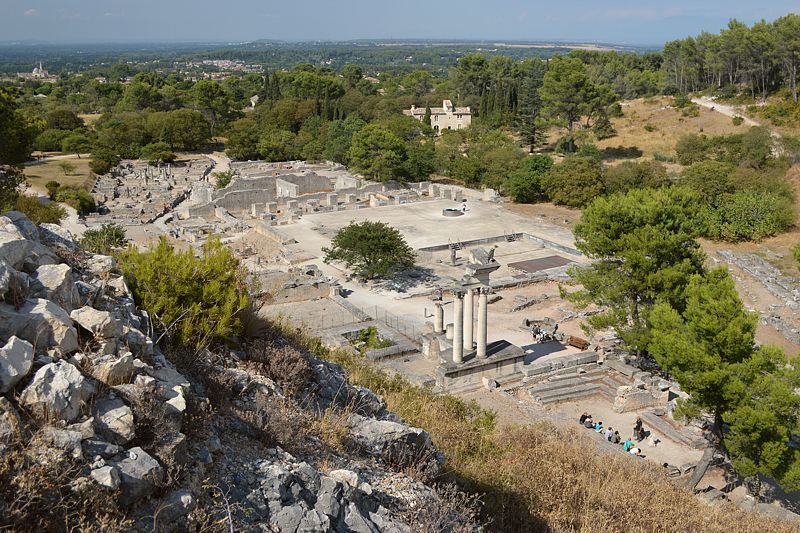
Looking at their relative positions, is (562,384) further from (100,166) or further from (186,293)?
(100,166)

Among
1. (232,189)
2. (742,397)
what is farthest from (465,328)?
(232,189)

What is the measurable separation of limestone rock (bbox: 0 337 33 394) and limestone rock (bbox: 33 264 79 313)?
1025 mm

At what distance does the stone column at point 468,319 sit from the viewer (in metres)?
17.9

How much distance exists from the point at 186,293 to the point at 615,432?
37.8 feet

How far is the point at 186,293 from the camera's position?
745cm

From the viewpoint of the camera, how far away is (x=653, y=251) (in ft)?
59.3

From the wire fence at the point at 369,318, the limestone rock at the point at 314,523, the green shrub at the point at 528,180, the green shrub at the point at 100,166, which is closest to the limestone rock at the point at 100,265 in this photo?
the limestone rock at the point at 314,523

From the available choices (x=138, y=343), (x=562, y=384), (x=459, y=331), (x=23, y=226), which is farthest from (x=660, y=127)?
(x=138, y=343)

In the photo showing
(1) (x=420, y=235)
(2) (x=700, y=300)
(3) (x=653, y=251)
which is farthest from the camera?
(1) (x=420, y=235)

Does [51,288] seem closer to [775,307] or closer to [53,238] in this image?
[53,238]

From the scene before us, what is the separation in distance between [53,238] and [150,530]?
3.95 meters

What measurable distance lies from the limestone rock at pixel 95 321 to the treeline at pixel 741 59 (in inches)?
2495

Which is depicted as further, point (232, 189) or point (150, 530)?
point (232, 189)

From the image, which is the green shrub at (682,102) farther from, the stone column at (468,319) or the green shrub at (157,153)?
the stone column at (468,319)
